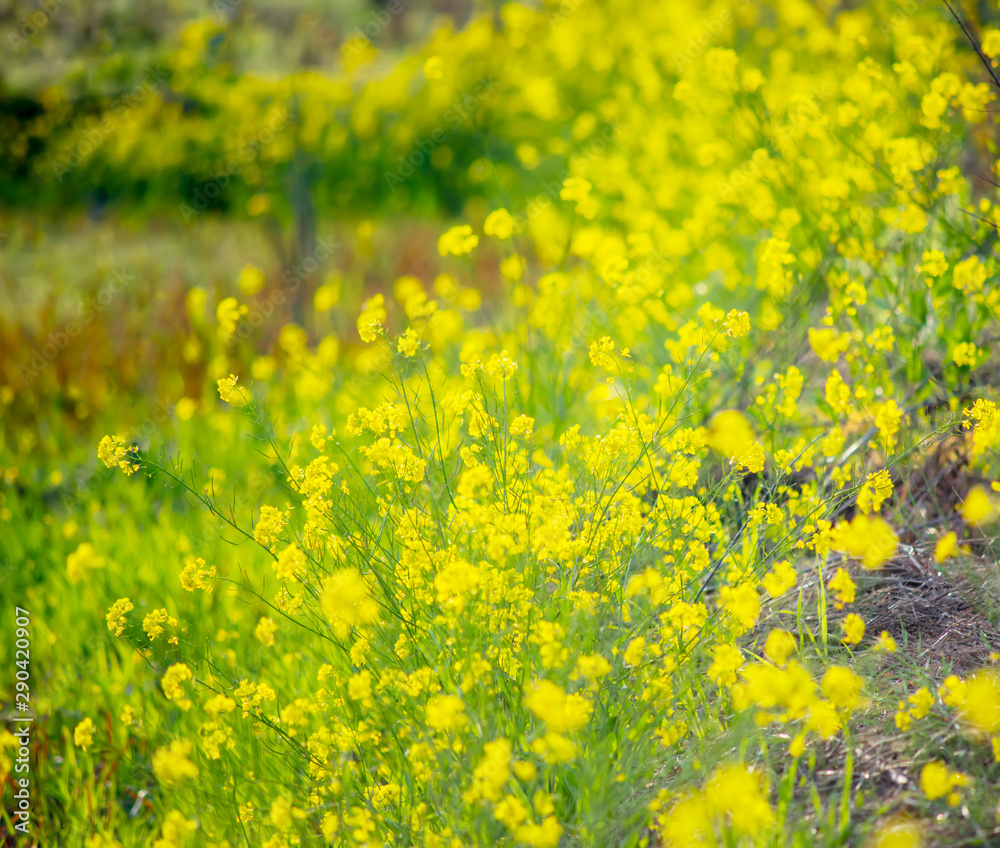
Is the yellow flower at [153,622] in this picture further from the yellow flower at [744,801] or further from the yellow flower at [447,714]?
the yellow flower at [744,801]

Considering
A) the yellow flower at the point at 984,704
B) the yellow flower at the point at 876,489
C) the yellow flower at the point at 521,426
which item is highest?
the yellow flower at the point at 521,426

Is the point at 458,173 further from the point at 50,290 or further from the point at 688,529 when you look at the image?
the point at 688,529

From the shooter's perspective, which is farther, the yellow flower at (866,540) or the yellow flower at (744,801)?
the yellow flower at (866,540)

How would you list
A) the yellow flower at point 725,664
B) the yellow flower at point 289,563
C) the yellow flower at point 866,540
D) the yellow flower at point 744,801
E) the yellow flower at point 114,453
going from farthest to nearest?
the yellow flower at point 114,453
the yellow flower at point 289,563
the yellow flower at point 725,664
the yellow flower at point 866,540
the yellow flower at point 744,801

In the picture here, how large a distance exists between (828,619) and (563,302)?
76.5 inches

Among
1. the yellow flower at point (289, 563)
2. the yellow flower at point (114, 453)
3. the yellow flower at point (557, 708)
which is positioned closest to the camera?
the yellow flower at point (557, 708)

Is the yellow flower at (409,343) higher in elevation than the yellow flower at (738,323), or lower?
higher

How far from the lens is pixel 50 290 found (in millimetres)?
6195

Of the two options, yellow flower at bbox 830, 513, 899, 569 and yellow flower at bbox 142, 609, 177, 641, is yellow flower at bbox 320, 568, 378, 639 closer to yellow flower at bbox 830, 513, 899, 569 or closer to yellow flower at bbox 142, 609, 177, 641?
yellow flower at bbox 142, 609, 177, 641

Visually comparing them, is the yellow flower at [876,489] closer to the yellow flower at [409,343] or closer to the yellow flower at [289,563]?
the yellow flower at [409,343]

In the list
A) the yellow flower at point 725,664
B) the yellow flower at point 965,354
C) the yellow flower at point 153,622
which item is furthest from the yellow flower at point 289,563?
the yellow flower at point 965,354

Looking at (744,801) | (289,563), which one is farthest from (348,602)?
(744,801)

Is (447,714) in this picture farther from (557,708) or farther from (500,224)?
(500,224)

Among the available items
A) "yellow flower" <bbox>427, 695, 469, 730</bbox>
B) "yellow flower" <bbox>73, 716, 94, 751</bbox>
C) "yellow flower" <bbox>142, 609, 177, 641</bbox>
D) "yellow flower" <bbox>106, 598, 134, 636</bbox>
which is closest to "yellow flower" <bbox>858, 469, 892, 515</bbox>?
"yellow flower" <bbox>427, 695, 469, 730</bbox>
